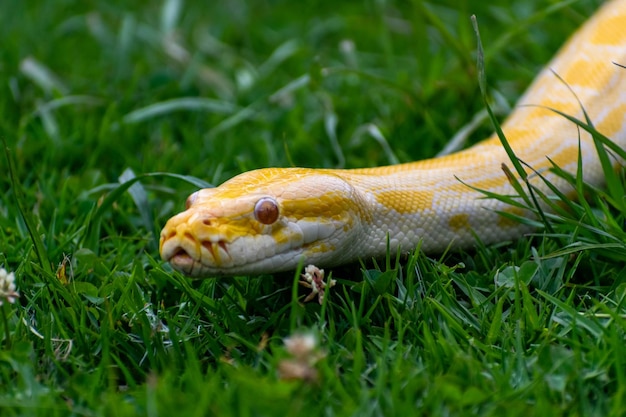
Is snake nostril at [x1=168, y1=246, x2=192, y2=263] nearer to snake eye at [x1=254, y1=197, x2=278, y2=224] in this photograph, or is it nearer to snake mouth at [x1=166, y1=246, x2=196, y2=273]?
snake mouth at [x1=166, y1=246, x2=196, y2=273]

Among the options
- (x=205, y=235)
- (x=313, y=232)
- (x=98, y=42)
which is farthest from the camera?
(x=98, y=42)

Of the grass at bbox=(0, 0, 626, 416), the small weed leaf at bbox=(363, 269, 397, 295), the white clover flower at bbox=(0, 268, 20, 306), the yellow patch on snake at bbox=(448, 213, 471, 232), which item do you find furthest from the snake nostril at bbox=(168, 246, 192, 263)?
the yellow patch on snake at bbox=(448, 213, 471, 232)

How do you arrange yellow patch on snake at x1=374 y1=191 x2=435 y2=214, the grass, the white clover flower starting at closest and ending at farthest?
1. the grass
2. the white clover flower
3. yellow patch on snake at x1=374 y1=191 x2=435 y2=214

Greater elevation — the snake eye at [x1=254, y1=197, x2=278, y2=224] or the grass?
the snake eye at [x1=254, y1=197, x2=278, y2=224]

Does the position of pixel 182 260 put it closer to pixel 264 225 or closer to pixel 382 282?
pixel 264 225

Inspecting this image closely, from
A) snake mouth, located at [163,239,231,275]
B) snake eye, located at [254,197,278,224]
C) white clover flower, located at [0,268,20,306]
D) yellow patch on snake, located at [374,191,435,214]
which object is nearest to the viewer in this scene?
white clover flower, located at [0,268,20,306]

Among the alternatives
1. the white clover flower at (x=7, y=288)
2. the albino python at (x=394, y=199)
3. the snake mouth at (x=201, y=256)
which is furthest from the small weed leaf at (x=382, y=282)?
the white clover flower at (x=7, y=288)

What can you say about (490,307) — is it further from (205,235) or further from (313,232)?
(205,235)

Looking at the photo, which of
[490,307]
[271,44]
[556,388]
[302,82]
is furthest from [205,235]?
[271,44]
